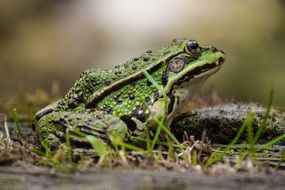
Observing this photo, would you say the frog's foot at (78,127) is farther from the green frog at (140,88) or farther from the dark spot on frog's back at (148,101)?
the dark spot on frog's back at (148,101)

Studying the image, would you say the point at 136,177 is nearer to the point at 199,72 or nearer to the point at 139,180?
the point at 139,180

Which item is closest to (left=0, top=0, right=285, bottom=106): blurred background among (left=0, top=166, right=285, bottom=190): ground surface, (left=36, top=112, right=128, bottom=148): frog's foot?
(left=36, top=112, right=128, bottom=148): frog's foot

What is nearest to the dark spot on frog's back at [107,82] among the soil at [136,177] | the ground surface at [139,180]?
the soil at [136,177]

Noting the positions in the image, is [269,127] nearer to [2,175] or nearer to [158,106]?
[158,106]

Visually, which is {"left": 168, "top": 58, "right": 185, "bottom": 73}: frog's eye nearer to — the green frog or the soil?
the green frog

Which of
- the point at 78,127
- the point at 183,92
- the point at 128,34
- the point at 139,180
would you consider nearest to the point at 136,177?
Answer: the point at 139,180

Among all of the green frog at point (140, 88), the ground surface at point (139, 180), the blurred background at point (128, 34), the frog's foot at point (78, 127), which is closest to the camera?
the ground surface at point (139, 180)

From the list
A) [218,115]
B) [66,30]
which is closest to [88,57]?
[66,30]
